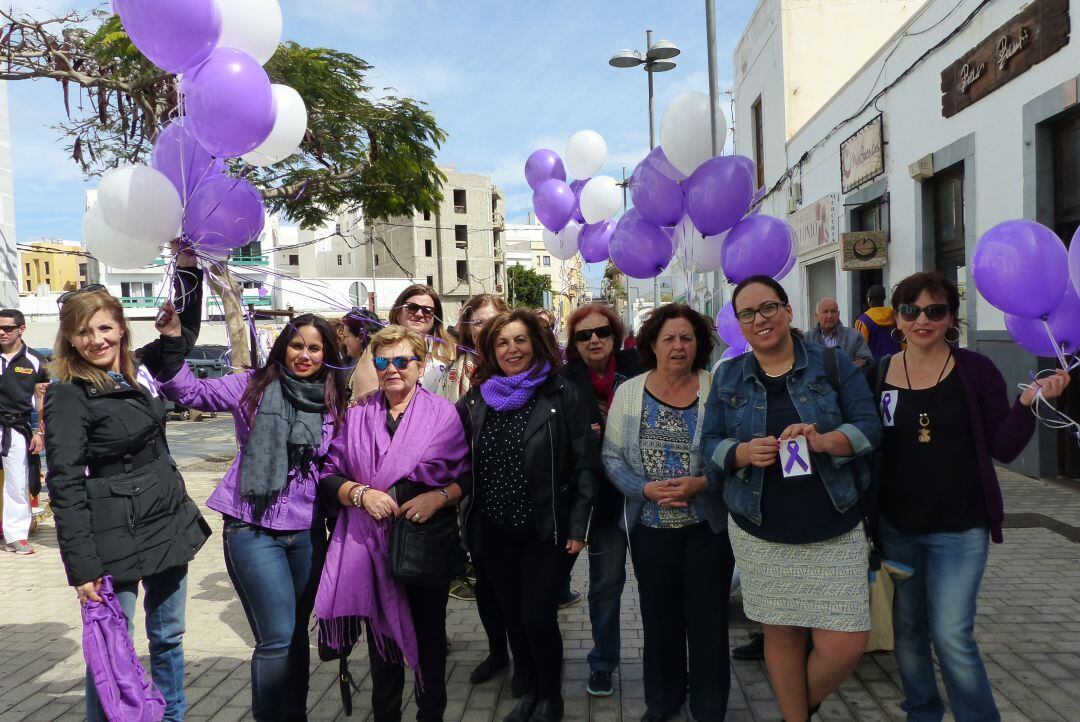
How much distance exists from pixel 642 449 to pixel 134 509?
1925 mm

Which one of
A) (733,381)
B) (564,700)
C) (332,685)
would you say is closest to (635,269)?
(733,381)

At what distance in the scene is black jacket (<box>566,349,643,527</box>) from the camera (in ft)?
11.1

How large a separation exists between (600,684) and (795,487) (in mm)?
1452

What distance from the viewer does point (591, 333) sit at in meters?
3.82

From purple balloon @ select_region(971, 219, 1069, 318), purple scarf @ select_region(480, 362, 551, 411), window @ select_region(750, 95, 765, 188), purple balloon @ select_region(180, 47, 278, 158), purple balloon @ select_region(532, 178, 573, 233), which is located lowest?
purple scarf @ select_region(480, 362, 551, 411)

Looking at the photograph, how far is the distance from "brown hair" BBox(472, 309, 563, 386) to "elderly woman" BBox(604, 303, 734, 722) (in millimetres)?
366

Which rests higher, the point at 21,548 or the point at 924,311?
the point at 924,311

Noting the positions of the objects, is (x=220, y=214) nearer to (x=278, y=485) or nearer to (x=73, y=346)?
(x=73, y=346)

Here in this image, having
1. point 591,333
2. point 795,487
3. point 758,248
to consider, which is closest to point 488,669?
point 591,333

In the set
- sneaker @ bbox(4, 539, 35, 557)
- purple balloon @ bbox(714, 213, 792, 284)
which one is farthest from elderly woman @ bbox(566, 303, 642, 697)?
sneaker @ bbox(4, 539, 35, 557)

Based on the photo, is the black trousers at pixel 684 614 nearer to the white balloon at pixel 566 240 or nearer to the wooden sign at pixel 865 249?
the white balloon at pixel 566 240

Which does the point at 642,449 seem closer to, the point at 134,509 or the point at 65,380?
the point at 134,509

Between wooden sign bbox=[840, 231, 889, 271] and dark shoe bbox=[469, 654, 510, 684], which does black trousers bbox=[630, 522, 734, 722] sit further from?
wooden sign bbox=[840, 231, 889, 271]

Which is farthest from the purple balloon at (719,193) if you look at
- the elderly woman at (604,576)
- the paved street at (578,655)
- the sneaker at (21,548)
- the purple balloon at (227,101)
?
the sneaker at (21,548)
